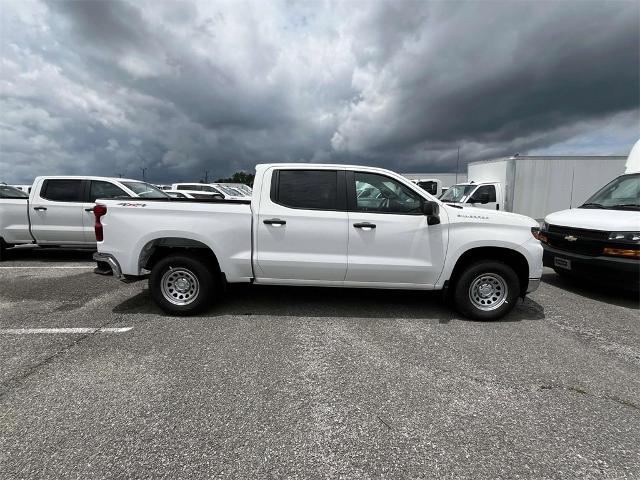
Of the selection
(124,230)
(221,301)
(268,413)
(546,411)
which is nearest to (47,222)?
(124,230)

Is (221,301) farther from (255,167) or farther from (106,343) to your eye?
(255,167)

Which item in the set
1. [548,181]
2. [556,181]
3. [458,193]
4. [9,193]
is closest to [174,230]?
[9,193]

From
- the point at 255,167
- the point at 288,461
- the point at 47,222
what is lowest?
the point at 288,461

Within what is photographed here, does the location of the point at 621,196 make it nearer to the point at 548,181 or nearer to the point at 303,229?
the point at 303,229

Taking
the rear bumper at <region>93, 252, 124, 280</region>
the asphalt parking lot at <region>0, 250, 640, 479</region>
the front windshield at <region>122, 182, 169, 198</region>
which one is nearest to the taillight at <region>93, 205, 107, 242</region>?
the rear bumper at <region>93, 252, 124, 280</region>

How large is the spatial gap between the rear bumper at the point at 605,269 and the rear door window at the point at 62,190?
9360mm

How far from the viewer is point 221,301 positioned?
15.4ft

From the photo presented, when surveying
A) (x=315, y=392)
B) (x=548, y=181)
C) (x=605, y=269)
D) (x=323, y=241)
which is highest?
(x=548, y=181)

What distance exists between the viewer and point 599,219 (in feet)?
16.9

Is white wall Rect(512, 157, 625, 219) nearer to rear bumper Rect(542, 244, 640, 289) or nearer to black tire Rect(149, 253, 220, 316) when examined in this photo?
rear bumper Rect(542, 244, 640, 289)

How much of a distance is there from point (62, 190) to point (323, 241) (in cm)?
650

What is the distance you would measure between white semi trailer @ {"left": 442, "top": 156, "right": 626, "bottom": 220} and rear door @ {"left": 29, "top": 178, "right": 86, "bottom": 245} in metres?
10.7

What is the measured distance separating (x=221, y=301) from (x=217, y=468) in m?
2.93

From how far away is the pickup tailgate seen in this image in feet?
13.1
